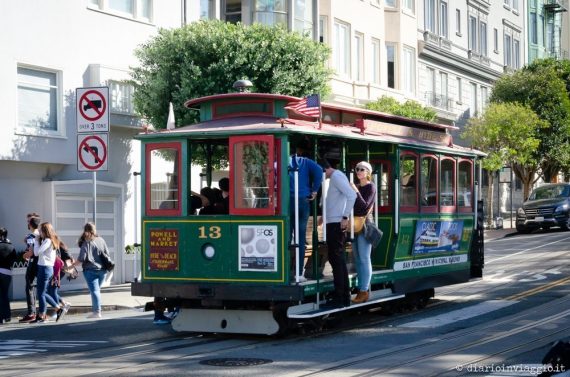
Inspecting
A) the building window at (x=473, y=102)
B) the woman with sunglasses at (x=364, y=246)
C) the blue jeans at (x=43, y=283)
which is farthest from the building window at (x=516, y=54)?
the woman with sunglasses at (x=364, y=246)

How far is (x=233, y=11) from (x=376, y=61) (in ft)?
30.6

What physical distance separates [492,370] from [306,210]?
351 centimetres

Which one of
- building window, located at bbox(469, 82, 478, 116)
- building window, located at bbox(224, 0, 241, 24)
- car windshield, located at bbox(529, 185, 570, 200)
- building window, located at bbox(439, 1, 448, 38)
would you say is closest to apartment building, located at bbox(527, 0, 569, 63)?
building window, located at bbox(469, 82, 478, 116)

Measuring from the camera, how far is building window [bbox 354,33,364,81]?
3666 cm

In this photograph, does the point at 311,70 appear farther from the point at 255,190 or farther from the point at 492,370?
the point at 492,370

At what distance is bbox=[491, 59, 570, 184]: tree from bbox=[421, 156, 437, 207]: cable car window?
31.8 m

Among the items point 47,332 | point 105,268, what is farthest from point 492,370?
point 105,268

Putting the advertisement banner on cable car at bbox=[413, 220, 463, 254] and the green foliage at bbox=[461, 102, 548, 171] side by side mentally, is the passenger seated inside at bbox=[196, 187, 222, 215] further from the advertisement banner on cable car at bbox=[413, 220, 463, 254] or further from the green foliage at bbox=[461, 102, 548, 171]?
the green foliage at bbox=[461, 102, 548, 171]

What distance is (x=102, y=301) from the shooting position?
62.6 ft

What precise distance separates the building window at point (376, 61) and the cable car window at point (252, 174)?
86.1ft

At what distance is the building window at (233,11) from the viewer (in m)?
30.4

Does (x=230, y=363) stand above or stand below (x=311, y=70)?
below

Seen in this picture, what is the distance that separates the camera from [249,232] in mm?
12352

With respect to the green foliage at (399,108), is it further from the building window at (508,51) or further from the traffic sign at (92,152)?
the building window at (508,51)
